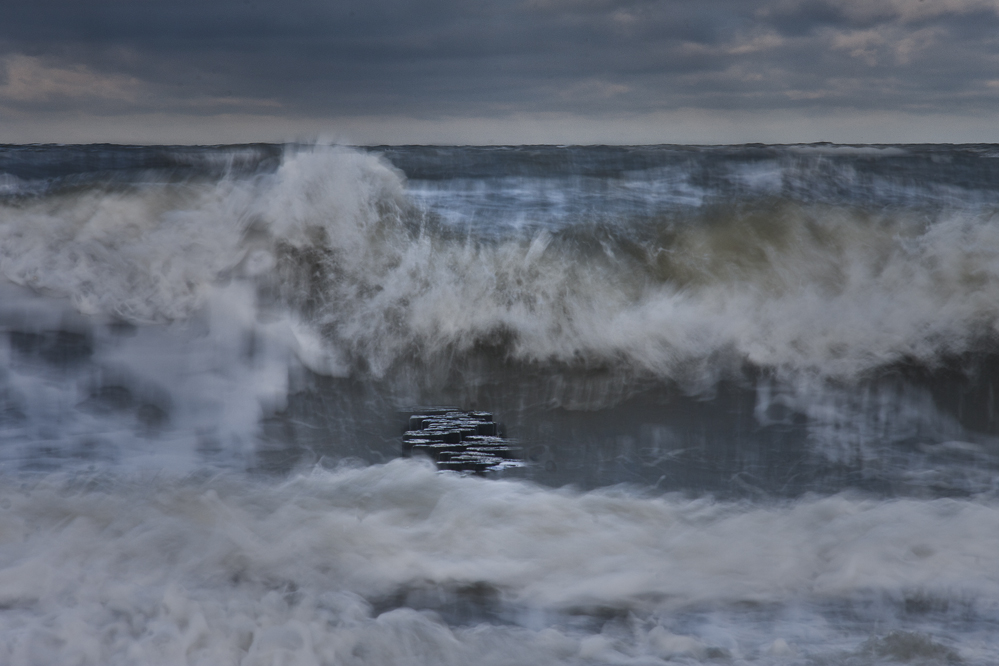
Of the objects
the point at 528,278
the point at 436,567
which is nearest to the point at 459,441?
the point at 436,567

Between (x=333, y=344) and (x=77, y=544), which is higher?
(x=333, y=344)

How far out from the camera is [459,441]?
3.49 meters

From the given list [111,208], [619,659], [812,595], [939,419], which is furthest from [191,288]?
[939,419]

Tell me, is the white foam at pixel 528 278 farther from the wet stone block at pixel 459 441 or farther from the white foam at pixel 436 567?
the white foam at pixel 436 567

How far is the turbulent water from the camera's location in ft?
8.59

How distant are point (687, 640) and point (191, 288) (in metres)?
3.34

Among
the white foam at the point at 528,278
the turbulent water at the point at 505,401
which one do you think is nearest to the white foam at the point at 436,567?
the turbulent water at the point at 505,401

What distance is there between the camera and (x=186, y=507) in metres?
3.19

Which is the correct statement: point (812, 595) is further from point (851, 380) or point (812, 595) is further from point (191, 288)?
point (191, 288)

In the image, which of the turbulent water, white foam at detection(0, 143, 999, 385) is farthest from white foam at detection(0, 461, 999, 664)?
white foam at detection(0, 143, 999, 385)

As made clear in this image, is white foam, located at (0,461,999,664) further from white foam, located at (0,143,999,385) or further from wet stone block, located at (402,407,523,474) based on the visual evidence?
white foam, located at (0,143,999,385)

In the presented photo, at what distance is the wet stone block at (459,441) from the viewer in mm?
3391

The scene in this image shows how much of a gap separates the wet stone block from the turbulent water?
9 cm

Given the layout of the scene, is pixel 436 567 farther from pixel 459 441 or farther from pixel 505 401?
pixel 505 401
